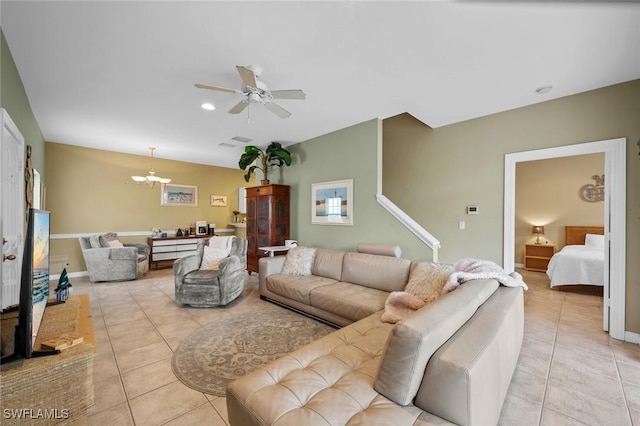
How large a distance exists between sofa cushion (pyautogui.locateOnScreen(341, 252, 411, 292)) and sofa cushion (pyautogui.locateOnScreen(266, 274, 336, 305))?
30 centimetres

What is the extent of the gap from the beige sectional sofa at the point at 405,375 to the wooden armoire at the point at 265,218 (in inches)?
129

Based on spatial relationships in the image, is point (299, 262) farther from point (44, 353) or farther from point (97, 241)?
point (97, 241)

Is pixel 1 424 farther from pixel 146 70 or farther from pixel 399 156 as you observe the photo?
pixel 399 156

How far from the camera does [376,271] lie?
3.07m

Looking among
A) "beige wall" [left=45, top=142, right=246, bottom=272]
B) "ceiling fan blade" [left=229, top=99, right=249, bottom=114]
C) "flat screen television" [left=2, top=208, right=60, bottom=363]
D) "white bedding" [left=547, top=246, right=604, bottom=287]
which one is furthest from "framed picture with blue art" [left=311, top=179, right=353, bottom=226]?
"beige wall" [left=45, top=142, right=246, bottom=272]

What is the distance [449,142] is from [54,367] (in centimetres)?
466

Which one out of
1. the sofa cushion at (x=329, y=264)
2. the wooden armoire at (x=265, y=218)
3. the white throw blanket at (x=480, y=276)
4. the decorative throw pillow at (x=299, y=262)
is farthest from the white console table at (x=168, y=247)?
the white throw blanket at (x=480, y=276)

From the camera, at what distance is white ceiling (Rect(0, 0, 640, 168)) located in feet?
5.90

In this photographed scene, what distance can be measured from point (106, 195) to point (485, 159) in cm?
734

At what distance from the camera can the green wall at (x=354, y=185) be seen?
3666 millimetres

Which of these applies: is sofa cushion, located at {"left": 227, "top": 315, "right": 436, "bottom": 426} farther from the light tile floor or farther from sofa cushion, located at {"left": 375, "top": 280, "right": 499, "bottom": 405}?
the light tile floor

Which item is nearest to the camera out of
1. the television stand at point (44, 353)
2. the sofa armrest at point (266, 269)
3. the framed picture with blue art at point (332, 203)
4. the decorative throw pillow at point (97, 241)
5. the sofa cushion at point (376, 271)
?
the television stand at point (44, 353)

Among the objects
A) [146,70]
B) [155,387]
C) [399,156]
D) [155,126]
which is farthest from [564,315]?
[155,126]

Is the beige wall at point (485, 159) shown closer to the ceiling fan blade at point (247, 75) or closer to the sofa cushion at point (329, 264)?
the sofa cushion at point (329, 264)
